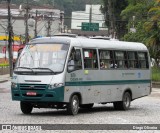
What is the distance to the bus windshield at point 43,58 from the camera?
18391mm

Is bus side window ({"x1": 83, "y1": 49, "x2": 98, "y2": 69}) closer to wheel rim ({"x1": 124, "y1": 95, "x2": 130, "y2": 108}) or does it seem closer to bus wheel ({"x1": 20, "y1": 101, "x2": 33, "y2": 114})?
bus wheel ({"x1": 20, "y1": 101, "x2": 33, "y2": 114})

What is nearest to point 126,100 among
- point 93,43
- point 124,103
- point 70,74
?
point 124,103

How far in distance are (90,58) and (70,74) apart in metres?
1.74

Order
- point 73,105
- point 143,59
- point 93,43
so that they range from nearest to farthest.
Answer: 1. point 73,105
2. point 93,43
3. point 143,59

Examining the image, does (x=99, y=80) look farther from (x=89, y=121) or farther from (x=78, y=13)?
(x=78, y=13)

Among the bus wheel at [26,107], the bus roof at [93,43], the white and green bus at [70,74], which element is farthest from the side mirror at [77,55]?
the bus wheel at [26,107]

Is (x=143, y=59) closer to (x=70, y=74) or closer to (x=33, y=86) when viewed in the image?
(x=70, y=74)

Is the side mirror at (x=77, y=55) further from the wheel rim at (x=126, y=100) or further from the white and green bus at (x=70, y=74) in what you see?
the wheel rim at (x=126, y=100)

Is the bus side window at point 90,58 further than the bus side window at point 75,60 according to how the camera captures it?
Yes

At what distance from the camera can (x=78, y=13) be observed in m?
126

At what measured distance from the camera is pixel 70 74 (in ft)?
61.1

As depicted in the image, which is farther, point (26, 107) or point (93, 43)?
point (93, 43)

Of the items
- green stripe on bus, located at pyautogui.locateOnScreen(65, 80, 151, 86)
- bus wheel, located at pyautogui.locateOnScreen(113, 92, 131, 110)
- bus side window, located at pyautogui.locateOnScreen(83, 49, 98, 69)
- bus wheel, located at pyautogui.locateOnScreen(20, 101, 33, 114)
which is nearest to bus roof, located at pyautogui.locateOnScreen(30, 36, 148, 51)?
bus side window, located at pyautogui.locateOnScreen(83, 49, 98, 69)

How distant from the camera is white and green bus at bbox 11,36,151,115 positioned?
18.2 m
